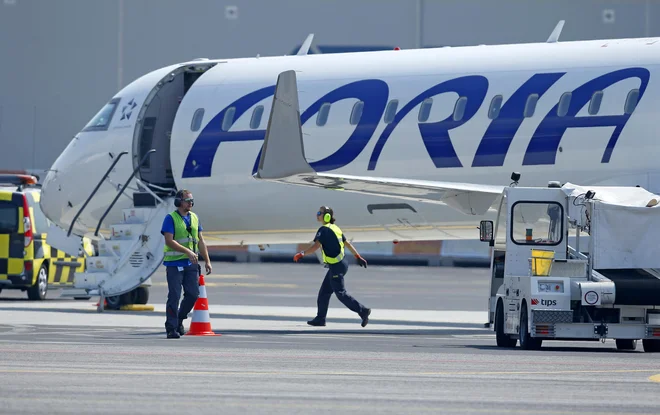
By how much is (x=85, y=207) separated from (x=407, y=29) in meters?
28.9

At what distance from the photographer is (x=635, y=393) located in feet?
34.9

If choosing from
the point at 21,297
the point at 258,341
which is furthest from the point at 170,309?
the point at 21,297

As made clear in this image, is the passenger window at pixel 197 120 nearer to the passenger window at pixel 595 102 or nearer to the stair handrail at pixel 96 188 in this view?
the stair handrail at pixel 96 188

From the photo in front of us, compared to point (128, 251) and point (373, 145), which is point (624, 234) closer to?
point (373, 145)

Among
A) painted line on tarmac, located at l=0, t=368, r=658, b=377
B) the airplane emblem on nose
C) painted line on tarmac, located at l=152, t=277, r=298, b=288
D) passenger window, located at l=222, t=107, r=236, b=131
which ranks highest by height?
the airplane emblem on nose

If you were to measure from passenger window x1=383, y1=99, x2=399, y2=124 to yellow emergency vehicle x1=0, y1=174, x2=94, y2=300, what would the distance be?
8.20 m

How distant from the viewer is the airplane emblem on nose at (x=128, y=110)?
24.6 m

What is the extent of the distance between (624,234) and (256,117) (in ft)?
27.6

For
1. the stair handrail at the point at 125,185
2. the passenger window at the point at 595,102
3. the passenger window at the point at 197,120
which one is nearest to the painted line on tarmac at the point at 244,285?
the stair handrail at the point at 125,185

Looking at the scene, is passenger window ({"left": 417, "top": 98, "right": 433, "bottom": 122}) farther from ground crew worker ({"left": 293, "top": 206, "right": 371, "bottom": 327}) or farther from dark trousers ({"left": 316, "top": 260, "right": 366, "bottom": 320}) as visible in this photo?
dark trousers ({"left": 316, "top": 260, "right": 366, "bottom": 320})

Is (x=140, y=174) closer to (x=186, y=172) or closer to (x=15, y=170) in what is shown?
(x=186, y=172)

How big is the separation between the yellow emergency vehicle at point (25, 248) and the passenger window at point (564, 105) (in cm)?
1088

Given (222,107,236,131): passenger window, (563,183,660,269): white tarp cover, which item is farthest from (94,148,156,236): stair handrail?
(563,183,660,269): white tarp cover

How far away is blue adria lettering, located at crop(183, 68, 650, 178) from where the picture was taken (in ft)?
65.6
